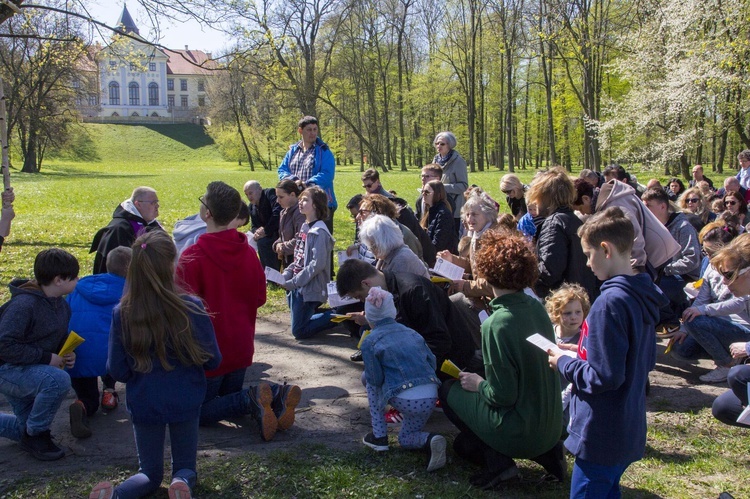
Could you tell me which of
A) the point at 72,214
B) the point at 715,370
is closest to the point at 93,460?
the point at 715,370

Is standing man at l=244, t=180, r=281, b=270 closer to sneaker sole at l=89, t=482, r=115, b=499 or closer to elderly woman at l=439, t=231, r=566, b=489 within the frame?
elderly woman at l=439, t=231, r=566, b=489

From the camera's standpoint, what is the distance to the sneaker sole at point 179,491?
11.2ft

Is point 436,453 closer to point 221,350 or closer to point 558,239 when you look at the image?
point 221,350

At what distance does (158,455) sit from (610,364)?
249 centimetres

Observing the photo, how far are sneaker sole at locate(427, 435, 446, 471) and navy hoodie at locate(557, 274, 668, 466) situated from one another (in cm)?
102

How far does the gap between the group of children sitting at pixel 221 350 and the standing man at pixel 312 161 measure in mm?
3555

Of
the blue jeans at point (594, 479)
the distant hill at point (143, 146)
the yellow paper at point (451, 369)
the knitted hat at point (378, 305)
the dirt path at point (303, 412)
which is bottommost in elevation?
the dirt path at point (303, 412)

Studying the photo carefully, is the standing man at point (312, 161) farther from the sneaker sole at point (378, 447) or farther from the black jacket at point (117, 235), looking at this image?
the sneaker sole at point (378, 447)

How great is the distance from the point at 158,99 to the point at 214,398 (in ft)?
376

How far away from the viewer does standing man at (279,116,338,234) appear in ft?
28.9

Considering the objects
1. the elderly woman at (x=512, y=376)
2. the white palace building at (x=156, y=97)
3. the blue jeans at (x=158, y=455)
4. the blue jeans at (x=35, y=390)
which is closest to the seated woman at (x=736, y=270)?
the elderly woman at (x=512, y=376)

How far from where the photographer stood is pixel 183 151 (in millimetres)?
81062

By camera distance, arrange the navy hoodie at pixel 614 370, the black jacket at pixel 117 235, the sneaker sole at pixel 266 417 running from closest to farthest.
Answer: the navy hoodie at pixel 614 370 < the sneaker sole at pixel 266 417 < the black jacket at pixel 117 235

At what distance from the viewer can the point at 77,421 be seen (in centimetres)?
442
